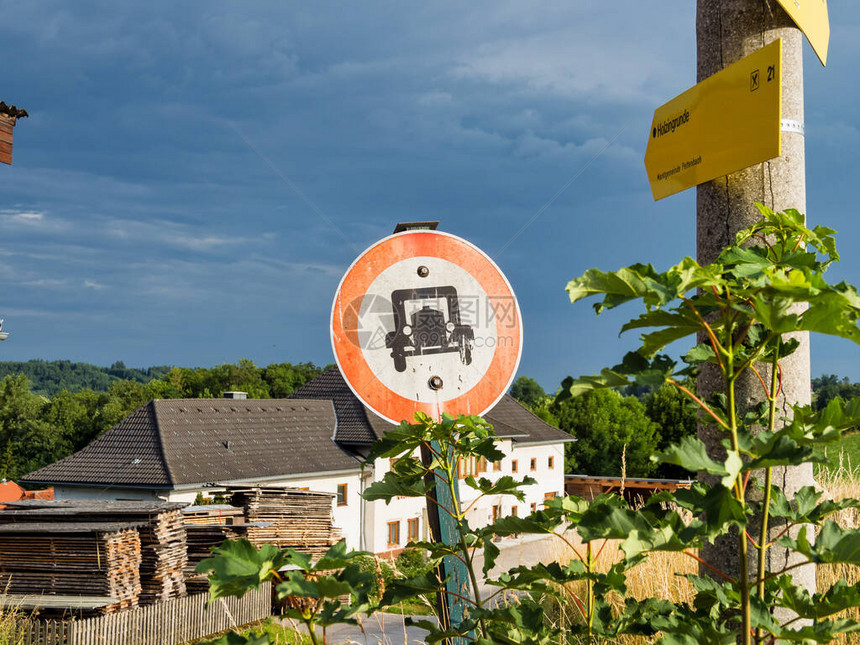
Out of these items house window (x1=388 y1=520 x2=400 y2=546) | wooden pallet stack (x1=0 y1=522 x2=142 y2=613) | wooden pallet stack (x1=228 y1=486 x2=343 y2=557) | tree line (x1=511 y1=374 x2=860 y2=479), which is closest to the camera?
wooden pallet stack (x1=0 y1=522 x2=142 y2=613)

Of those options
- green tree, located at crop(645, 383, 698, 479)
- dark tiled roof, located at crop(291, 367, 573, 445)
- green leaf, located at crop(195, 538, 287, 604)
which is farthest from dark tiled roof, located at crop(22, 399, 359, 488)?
green tree, located at crop(645, 383, 698, 479)

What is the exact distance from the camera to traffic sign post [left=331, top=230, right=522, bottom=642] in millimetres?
2895

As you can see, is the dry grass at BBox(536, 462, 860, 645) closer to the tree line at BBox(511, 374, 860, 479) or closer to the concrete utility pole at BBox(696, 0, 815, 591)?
the concrete utility pole at BBox(696, 0, 815, 591)

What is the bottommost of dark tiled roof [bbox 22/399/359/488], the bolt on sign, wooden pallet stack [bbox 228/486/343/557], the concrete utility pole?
wooden pallet stack [bbox 228/486/343/557]

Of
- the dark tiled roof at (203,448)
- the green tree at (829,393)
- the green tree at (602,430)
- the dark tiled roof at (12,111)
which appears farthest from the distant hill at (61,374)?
the dark tiled roof at (12,111)

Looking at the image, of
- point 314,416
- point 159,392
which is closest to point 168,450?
point 314,416

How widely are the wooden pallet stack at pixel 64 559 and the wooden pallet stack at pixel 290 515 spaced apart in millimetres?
3932

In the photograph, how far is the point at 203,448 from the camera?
26.5 meters

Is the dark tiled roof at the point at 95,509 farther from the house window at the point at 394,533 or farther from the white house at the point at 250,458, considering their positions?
the house window at the point at 394,533

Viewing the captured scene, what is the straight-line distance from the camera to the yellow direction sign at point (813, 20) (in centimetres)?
279

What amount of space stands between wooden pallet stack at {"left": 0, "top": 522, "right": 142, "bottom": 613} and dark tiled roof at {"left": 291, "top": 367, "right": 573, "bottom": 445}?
12.5 m

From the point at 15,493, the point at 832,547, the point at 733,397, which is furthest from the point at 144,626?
the point at 15,493

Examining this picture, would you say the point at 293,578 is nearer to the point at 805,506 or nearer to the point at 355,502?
the point at 805,506

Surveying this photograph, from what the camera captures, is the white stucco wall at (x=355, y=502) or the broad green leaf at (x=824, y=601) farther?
the white stucco wall at (x=355, y=502)
